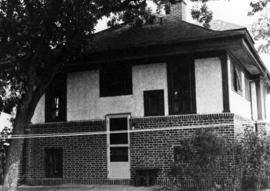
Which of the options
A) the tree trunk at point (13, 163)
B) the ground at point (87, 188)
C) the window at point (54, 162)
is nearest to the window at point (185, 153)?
the ground at point (87, 188)

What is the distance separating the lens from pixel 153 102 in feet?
59.6

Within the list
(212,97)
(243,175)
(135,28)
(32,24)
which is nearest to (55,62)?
(32,24)

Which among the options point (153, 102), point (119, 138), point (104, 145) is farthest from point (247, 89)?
point (104, 145)

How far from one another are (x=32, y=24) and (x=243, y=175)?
9401 mm

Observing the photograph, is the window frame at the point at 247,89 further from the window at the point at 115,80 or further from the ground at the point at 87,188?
the ground at the point at 87,188

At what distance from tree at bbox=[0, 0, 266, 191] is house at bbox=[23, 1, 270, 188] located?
2183mm

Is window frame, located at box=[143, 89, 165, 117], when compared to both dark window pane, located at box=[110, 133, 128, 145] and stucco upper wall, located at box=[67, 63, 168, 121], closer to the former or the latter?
stucco upper wall, located at box=[67, 63, 168, 121]

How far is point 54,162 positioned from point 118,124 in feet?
11.5

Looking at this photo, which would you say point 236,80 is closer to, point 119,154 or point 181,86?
point 181,86

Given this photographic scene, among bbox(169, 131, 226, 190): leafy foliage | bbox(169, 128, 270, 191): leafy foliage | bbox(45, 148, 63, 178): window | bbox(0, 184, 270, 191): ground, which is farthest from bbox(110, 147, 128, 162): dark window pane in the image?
bbox(169, 131, 226, 190): leafy foliage

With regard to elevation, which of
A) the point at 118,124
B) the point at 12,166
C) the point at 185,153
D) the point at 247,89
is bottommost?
the point at 12,166

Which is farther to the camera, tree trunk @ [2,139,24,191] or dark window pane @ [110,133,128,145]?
dark window pane @ [110,133,128,145]

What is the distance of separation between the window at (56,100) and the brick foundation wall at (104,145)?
0.47m

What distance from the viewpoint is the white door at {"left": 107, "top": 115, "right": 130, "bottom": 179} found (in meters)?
18.4
